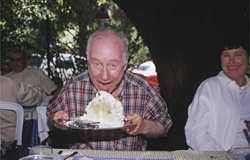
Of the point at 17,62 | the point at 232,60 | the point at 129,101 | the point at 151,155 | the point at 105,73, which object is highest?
the point at 17,62

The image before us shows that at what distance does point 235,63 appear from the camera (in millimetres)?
2895

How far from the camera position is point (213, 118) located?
9.18 feet

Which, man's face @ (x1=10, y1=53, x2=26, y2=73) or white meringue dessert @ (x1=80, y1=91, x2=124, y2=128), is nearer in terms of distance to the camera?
white meringue dessert @ (x1=80, y1=91, x2=124, y2=128)

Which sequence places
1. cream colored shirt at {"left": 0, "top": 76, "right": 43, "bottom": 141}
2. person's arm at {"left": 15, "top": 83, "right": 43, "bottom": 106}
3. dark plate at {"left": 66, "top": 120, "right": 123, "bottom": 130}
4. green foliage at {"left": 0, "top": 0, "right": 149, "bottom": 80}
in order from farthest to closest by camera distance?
1. green foliage at {"left": 0, "top": 0, "right": 149, "bottom": 80}
2. person's arm at {"left": 15, "top": 83, "right": 43, "bottom": 106}
3. cream colored shirt at {"left": 0, "top": 76, "right": 43, "bottom": 141}
4. dark plate at {"left": 66, "top": 120, "right": 123, "bottom": 130}

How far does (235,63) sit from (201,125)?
1.38ft

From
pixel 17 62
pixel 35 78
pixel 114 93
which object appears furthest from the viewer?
pixel 35 78

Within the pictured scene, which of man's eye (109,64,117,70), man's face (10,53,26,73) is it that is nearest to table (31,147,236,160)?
man's eye (109,64,117,70)

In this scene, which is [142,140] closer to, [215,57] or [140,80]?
[140,80]

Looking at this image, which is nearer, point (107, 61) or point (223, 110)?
point (107, 61)

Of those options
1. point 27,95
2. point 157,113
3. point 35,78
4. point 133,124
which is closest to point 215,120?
point 157,113

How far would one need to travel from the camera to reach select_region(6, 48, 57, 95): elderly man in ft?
17.4

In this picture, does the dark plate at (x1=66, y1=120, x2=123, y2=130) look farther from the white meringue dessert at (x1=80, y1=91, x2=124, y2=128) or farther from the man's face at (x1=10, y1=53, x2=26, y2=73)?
the man's face at (x1=10, y1=53, x2=26, y2=73)

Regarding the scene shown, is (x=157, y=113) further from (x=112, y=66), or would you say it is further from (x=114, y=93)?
(x=112, y=66)

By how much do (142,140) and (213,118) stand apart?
425mm
